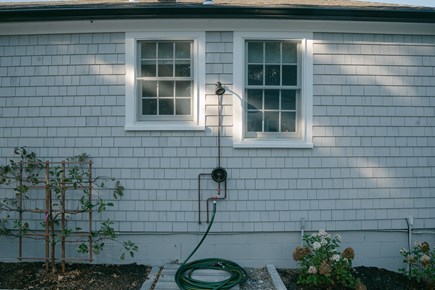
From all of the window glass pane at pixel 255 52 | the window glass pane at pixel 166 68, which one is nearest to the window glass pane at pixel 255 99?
the window glass pane at pixel 255 52

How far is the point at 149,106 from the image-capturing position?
5859mm

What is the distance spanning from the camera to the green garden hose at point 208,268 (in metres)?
4.79

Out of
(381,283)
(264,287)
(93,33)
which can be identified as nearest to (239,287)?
(264,287)

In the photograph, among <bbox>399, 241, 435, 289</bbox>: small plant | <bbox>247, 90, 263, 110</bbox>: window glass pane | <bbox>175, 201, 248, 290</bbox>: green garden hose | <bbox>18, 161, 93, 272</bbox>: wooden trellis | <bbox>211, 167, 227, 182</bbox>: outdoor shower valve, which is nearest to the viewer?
<bbox>175, 201, 248, 290</bbox>: green garden hose

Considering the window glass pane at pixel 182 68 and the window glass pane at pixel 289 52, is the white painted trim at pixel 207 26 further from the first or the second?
the window glass pane at pixel 182 68

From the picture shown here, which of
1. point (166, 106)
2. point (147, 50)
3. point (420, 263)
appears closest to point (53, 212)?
point (166, 106)

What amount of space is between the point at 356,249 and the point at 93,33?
4.87 meters

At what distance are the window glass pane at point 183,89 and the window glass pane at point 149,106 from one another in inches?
14.0

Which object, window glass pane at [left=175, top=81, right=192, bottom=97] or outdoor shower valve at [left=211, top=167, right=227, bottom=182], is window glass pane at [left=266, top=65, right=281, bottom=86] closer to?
window glass pane at [left=175, top=81, right=192, bottom=97]

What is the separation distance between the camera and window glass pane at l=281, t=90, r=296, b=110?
5840 mm

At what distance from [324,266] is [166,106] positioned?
9.88ft

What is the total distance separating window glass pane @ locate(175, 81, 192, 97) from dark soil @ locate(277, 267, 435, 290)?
2804 mm

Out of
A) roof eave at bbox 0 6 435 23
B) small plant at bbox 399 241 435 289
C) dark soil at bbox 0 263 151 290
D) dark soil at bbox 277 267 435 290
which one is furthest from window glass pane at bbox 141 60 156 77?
small plant at bbox 399 241 435 289

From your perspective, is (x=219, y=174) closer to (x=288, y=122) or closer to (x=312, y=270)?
(x=288, y=122)
